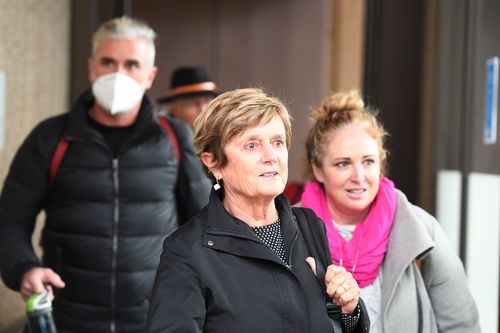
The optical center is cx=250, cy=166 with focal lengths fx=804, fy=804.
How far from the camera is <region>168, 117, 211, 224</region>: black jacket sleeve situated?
2.98 meters

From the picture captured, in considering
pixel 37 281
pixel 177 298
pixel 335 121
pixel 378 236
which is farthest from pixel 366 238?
pixel 37 281

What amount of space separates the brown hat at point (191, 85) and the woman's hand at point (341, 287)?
281cm

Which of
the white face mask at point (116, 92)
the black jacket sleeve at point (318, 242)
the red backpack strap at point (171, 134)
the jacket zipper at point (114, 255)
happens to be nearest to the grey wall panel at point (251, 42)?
the red backpack strap at point (171, 134)

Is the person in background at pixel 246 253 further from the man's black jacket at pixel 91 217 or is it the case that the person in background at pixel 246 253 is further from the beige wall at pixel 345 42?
the beige wall at pixel 345 42

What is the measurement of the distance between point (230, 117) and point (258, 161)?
126 mm

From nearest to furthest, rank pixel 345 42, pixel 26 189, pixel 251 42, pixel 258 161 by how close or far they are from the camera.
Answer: pixel 258 161
pixel 26 189
pixel 345 42
pixel 251 42

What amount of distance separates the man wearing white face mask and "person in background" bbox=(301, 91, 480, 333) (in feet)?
1.98

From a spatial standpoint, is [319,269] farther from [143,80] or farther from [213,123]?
[143,80]

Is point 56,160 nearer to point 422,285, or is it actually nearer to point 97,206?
point 97,206

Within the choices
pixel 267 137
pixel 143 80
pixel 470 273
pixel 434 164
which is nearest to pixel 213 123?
pixel 267 137

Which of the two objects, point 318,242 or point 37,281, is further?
point 37,281

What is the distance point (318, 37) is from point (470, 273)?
393 cm

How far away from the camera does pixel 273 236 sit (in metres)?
1.99

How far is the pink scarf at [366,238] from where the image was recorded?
2438mm
